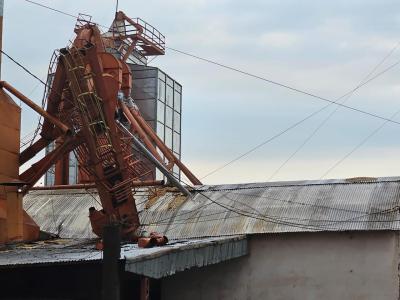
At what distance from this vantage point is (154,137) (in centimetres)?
2961

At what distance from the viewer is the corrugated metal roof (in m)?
15.5

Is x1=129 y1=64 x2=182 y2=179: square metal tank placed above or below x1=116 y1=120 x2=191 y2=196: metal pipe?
above

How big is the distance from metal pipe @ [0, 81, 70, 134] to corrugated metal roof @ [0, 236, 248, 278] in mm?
3966

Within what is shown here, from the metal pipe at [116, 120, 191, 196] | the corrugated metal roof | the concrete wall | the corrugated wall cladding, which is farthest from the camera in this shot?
the metal pipe at [116, 120, 191, 196]

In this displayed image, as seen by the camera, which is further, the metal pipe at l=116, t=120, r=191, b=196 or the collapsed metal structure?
the metal pipe at l=116, t=120, r=191, b=196

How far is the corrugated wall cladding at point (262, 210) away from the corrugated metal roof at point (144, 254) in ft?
4.81

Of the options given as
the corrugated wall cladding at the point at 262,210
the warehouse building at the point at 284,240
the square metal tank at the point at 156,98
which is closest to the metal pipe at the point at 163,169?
the corrugated wall cladding at the point at 262,210

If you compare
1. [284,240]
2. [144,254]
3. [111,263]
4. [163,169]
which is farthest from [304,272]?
[111,263]

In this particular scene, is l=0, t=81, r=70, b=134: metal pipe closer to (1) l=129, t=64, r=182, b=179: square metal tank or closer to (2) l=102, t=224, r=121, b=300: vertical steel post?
(2) l=102, t=224, r=121, b=300: vertical steel post

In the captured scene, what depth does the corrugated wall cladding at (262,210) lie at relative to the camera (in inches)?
855

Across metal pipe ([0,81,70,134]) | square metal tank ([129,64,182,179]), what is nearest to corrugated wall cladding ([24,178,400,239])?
metal pipe ([0,81,70,134])

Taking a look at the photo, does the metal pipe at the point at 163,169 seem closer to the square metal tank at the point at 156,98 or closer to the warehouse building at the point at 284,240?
the warehouse building at the point at 284,240

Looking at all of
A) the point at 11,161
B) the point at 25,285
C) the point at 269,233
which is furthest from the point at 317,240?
the point at 11,161

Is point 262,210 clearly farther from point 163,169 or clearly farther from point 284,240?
point 163,169
